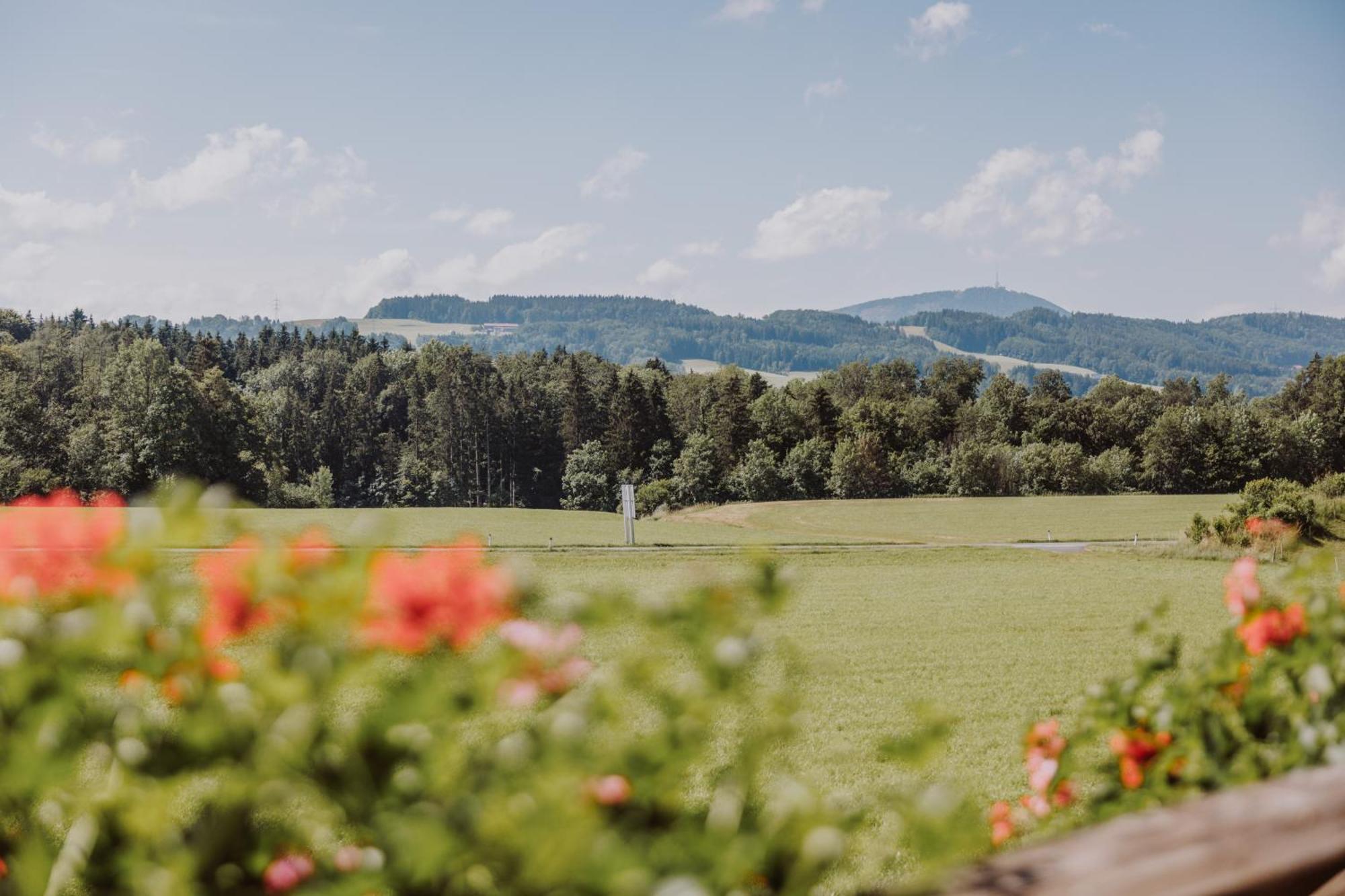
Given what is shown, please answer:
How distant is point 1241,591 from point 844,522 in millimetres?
38151

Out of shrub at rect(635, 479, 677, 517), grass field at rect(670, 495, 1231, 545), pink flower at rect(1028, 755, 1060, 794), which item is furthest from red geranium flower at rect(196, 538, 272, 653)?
shrub at rect(635, 479, 677, 517)

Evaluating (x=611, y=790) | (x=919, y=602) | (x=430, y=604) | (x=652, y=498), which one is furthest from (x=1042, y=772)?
(x=652, y=498)

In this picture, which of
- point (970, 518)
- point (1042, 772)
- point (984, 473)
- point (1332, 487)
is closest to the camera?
point (1042, 772)

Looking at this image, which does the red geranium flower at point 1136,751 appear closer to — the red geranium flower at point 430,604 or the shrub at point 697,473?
the red geranium flower at point 430,604

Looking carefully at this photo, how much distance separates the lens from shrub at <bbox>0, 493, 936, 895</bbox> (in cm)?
96

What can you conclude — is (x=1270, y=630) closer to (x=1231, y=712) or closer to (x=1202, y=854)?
(x=1231, y=712)

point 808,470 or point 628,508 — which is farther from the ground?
point 628,508

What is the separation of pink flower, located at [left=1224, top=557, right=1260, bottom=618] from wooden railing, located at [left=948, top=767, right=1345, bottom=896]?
86cm

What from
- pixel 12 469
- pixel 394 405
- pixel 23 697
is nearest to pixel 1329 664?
pixel 23 697

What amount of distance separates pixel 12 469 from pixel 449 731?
56309 millimetres

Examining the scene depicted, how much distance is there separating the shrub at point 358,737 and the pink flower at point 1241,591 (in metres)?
1.09

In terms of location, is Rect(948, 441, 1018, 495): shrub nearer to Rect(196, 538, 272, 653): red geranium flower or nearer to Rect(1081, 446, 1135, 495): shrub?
Rect(1081, 446, 1135, 495): shrub

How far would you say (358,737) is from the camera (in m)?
1.01

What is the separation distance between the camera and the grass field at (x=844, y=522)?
29891 millimetres
